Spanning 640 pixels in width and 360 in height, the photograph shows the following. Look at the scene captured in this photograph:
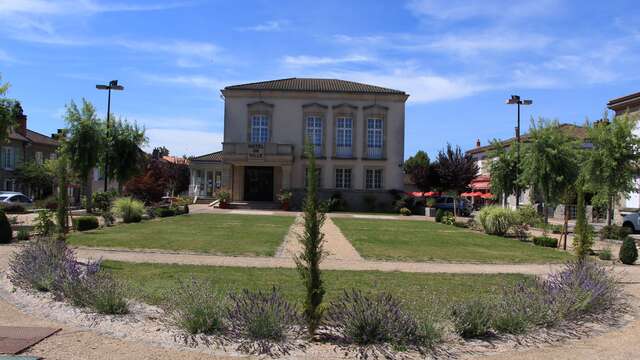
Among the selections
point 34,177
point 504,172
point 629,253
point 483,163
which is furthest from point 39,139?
point 629,253

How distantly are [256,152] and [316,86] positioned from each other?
9.21 meters

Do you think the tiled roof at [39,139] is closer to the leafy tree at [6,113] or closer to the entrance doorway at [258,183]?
the entrance doorway at [258,183]

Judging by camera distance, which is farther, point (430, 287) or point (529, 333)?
point (430, 287)

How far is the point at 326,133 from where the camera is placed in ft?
154

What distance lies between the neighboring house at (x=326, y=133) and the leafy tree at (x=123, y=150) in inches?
478

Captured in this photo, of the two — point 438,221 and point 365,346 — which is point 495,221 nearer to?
point 438,221

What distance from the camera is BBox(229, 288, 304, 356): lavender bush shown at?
616cm

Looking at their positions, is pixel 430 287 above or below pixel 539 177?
below

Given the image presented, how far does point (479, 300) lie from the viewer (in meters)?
6.93

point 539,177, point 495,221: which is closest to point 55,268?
point 495,221

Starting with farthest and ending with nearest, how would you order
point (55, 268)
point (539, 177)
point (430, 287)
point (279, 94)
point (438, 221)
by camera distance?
point (279, 94) < point (438, 221) < point (539, 177) < point (430, 287) < point (55, 268)

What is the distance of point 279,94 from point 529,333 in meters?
41.4

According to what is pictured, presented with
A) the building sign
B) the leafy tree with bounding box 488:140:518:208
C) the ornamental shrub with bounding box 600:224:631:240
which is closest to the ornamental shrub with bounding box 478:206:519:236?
the ornamental shrub with bounding box 600:224:631:240

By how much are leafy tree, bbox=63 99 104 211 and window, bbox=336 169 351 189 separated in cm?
2167
